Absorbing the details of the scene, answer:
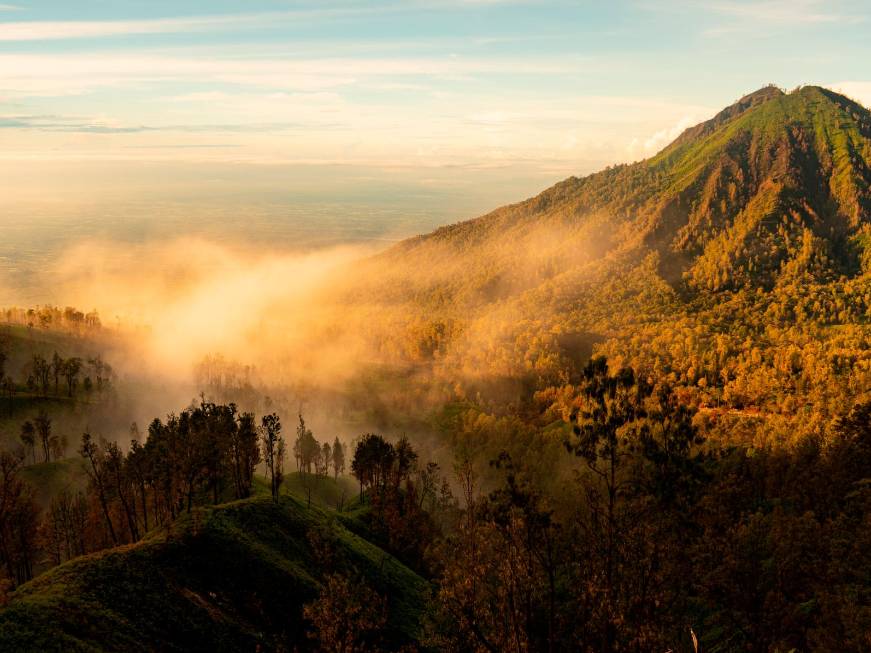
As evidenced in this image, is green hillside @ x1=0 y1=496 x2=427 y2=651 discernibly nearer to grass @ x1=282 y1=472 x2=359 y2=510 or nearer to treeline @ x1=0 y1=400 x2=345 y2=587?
treeline @ x1=0 y1=400 x2=345 y2=587

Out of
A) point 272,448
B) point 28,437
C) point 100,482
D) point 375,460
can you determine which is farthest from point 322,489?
point 28,437

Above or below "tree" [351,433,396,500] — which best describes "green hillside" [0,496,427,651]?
above

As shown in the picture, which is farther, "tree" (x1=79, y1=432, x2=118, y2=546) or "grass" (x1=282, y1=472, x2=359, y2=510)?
"grass" (x1=282, y1=472, x2=359, y2=510)

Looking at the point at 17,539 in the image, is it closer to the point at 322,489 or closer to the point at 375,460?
the point at 375,460

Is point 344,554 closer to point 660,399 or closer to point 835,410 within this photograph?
point 660,399

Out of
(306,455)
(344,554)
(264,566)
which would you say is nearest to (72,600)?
(264,566)

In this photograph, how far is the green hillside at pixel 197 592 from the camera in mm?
37656

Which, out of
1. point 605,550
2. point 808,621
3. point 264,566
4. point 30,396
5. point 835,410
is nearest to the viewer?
point 605,550

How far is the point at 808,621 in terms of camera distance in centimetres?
3859

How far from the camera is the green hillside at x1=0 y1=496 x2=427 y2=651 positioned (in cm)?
3766

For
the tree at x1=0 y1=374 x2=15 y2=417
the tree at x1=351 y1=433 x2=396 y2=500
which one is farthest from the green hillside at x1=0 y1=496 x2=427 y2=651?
the tree at x1=0 y1=374 x2=15 y2=417

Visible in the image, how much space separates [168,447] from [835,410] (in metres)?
163

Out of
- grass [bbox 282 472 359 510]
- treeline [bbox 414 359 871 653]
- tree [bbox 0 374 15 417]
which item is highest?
treeline [bbox 414 359 871 653]

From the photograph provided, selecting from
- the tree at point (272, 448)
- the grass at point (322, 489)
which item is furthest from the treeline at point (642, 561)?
the grass at point (322, 489)
